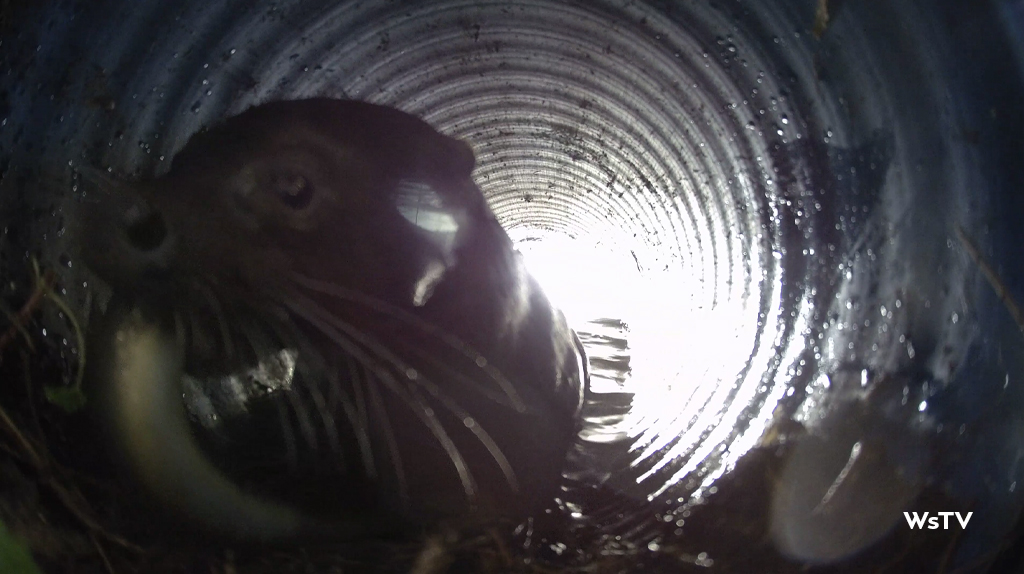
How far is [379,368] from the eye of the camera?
1180mm

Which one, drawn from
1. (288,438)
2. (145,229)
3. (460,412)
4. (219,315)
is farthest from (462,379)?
(145,229)

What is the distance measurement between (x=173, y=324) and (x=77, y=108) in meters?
0.32

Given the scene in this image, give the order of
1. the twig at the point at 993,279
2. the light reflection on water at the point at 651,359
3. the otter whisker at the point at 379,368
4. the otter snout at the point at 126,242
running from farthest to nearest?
1. the light reflection on water at the point at 651,359
2. the otter whisker at the point at 379,368
3. the otter snout at the point at 126,242
4. the twig at the point at 993,279

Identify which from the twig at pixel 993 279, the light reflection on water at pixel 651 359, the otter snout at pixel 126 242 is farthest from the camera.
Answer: the light reflection on water at pixel 651 359

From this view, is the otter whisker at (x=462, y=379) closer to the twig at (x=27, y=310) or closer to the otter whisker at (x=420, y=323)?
the otter whisker at (x=420, y=323)

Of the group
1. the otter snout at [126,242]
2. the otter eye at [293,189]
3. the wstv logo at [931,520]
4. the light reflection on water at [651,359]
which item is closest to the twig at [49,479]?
the otter snout at [126,242]

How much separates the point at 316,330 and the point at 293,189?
225mm

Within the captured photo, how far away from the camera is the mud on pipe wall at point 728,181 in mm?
829

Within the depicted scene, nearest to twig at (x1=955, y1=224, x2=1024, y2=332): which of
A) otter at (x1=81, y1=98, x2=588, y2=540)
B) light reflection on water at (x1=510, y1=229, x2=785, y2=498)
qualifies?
light reflection on water at (x1=510, y1=229, x2=785, y2=498)

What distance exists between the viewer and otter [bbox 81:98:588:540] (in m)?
1.01

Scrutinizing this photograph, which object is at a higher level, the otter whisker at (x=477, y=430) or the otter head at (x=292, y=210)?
the otter head at (x=292, y=210)

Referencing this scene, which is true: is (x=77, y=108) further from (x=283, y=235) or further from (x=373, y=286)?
(x=373, y=286)

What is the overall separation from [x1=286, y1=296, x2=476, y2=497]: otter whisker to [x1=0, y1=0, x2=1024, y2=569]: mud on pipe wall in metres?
0.21

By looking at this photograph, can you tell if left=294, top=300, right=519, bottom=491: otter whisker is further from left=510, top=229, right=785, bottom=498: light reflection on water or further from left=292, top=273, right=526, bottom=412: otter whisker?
left=510, top=229, right=785, bottom=498: light reflection on water
